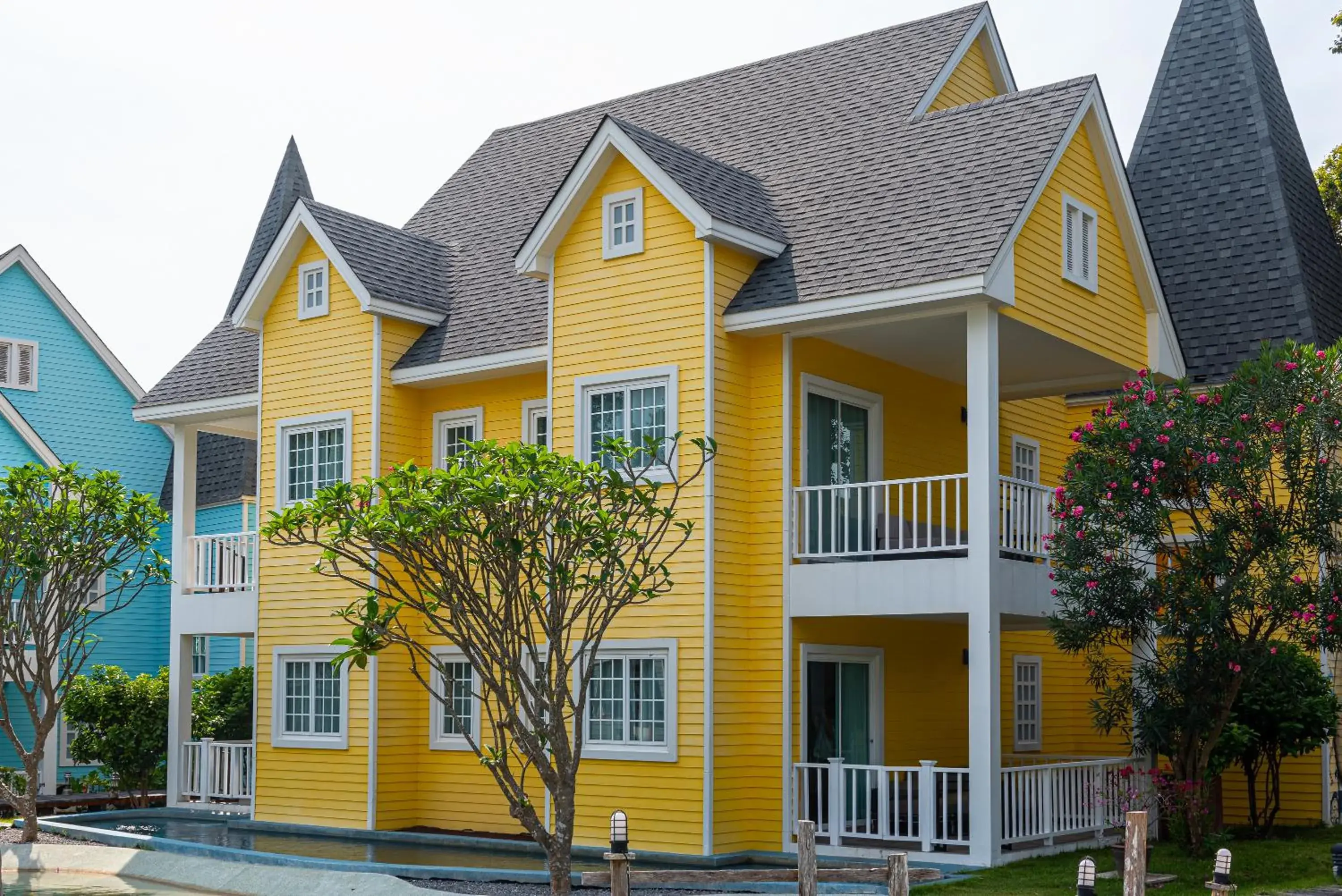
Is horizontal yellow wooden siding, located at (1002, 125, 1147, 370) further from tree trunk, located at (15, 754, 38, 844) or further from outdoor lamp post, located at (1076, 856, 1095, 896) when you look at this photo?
tree trunk, located at (15, 754, 38, 844)

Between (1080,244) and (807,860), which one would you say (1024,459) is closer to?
(1080,244)

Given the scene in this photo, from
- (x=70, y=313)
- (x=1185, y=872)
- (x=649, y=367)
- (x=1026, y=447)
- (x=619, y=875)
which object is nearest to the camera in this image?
(x=619, y=875)

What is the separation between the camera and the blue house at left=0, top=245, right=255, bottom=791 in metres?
33.8

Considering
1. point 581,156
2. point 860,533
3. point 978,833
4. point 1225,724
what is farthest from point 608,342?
point 1225,724

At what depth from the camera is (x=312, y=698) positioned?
22.7m

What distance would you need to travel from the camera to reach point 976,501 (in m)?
17.2

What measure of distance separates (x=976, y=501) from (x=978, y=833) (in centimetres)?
357

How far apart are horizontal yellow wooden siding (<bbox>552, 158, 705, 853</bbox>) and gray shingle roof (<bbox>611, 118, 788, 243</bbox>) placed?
0.41 m

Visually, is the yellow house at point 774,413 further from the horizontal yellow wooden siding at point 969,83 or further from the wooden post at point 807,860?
the wooden post at point 807,860

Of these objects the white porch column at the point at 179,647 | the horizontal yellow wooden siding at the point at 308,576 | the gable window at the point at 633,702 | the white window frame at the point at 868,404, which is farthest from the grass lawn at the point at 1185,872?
the white porch column at the point at 179,647

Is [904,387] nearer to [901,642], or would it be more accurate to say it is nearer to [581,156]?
[901,642]

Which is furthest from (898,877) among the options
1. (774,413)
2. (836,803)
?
(774,413)

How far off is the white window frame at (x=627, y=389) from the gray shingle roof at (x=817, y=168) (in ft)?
4.21

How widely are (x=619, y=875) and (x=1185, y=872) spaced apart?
712 cm
